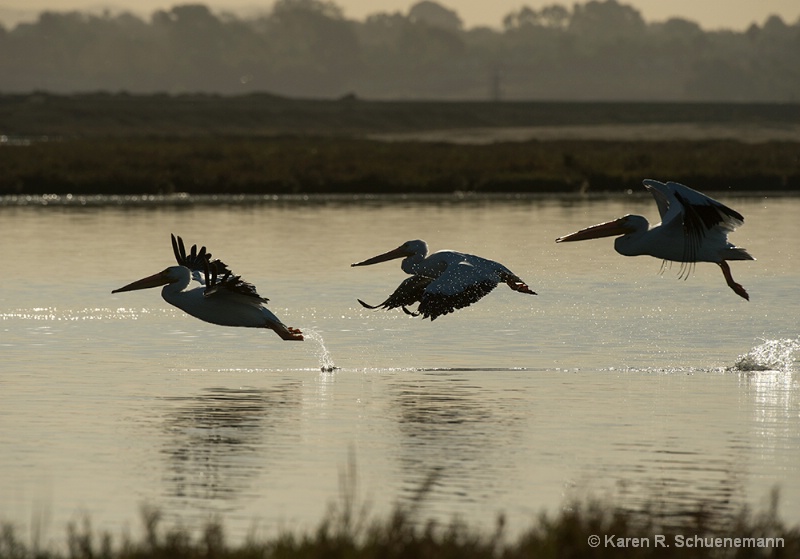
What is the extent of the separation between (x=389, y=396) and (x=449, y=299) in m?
1.15

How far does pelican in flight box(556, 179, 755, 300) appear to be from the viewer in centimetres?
1470

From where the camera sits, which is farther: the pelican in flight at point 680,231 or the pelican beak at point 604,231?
the pelican beak at point 604,231

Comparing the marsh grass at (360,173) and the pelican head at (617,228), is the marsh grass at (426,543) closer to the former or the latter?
the pelican head at (617,228)

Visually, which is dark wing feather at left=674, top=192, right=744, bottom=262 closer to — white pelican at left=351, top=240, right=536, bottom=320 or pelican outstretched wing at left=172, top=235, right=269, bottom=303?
white pelican at left=351, top=240, right=536, bottom=320

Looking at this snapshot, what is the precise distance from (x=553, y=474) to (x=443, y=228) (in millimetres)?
22925

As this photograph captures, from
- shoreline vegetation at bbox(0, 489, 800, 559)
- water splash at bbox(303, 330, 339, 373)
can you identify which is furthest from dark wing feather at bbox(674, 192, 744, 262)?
shoreline vegetation at bbox(0, 489, 800, 559)

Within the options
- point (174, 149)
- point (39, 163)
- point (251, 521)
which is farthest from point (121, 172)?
point (251, 521)

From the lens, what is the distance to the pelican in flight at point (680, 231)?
579 inches

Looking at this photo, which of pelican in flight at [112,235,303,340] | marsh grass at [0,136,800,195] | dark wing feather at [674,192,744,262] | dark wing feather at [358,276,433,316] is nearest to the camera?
dark wing feather at [674,192,744,262]

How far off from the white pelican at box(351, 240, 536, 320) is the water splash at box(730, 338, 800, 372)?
7.07 feet

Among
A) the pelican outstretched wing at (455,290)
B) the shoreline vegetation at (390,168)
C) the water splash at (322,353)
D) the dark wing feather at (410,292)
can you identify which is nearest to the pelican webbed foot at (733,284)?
the pelican outstretched wing at (455,290)

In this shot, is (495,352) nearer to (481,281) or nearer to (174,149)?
(481,281)
